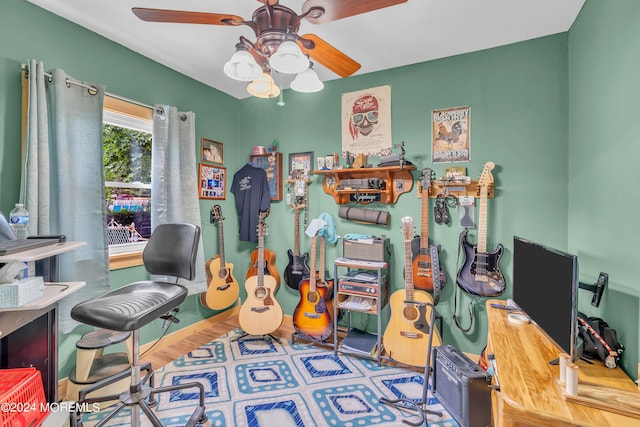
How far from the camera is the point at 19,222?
1675mm

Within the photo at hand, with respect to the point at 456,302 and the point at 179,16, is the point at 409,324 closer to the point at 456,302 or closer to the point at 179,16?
the point at 456,302

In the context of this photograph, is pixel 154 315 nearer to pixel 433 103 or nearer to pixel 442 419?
pixel 442 419

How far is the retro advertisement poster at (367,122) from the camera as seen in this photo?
2.76 metres

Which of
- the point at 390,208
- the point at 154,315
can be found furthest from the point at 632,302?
the point at 154,315

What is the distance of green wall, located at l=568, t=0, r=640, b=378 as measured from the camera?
126 cm

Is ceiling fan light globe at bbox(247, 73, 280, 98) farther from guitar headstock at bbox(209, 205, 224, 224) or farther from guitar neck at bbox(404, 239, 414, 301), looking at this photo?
guitar headstock at bbox(209, 205, 224, 224)

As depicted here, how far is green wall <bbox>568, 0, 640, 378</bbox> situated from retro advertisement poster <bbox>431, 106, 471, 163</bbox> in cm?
67

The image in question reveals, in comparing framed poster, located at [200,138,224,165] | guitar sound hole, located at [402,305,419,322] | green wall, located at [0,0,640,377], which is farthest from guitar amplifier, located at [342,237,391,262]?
framed poster, located at [200,138,224,165]

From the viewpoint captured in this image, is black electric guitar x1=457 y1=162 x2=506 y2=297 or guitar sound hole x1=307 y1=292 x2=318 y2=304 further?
guitar sound hole x1=307 y1=292 x2=318 y2=304

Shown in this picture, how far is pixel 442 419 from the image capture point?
5.91 ft

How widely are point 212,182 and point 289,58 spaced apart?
2110mm

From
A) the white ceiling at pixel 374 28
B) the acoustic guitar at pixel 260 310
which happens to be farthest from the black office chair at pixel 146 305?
the white ceiling at pixel 374 28

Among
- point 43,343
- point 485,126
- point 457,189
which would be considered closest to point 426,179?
point 457,189

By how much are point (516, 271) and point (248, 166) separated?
2679mm
